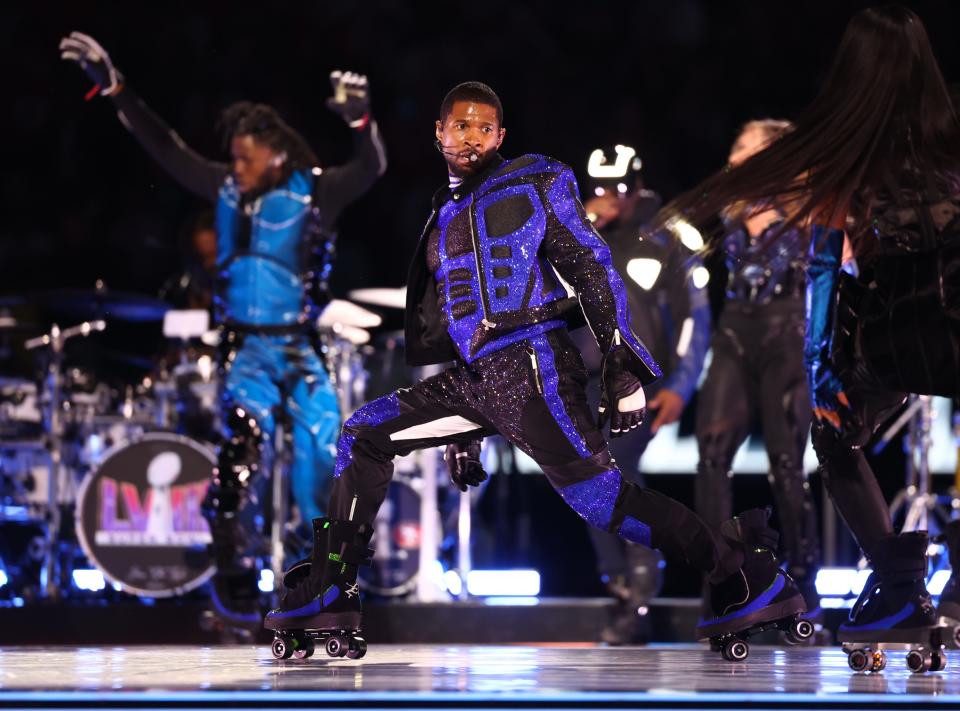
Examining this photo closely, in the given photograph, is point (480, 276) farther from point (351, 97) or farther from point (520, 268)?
point (351, 97)

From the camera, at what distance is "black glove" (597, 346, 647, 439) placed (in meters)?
3.68

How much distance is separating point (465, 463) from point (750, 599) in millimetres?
845

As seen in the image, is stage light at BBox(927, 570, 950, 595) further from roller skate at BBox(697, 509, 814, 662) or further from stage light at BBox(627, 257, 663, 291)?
roller skate at BBox(697, 509, 814, 662)

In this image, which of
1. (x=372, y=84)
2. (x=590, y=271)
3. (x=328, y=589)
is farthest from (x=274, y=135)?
(x=372, y=84)

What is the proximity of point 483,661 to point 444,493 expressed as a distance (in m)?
3.96

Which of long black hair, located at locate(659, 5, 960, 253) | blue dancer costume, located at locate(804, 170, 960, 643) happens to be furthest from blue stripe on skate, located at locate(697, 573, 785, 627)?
long black hair, located at locate(659, 5, 960, 253)

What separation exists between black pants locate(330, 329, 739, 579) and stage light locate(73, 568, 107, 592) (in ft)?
13.1

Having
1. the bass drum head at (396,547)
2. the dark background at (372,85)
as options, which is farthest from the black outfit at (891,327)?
the dark background at (372,85)

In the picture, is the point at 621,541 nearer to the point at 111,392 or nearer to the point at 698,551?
the point at 698,551

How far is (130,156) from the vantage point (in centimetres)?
988

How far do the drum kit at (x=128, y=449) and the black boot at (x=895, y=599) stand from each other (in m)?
3.85

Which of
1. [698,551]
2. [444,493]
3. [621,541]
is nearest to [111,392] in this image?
[444,493]

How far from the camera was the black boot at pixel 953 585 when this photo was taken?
397 centimetres

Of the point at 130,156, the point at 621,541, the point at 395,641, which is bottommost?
the point at 395,641
